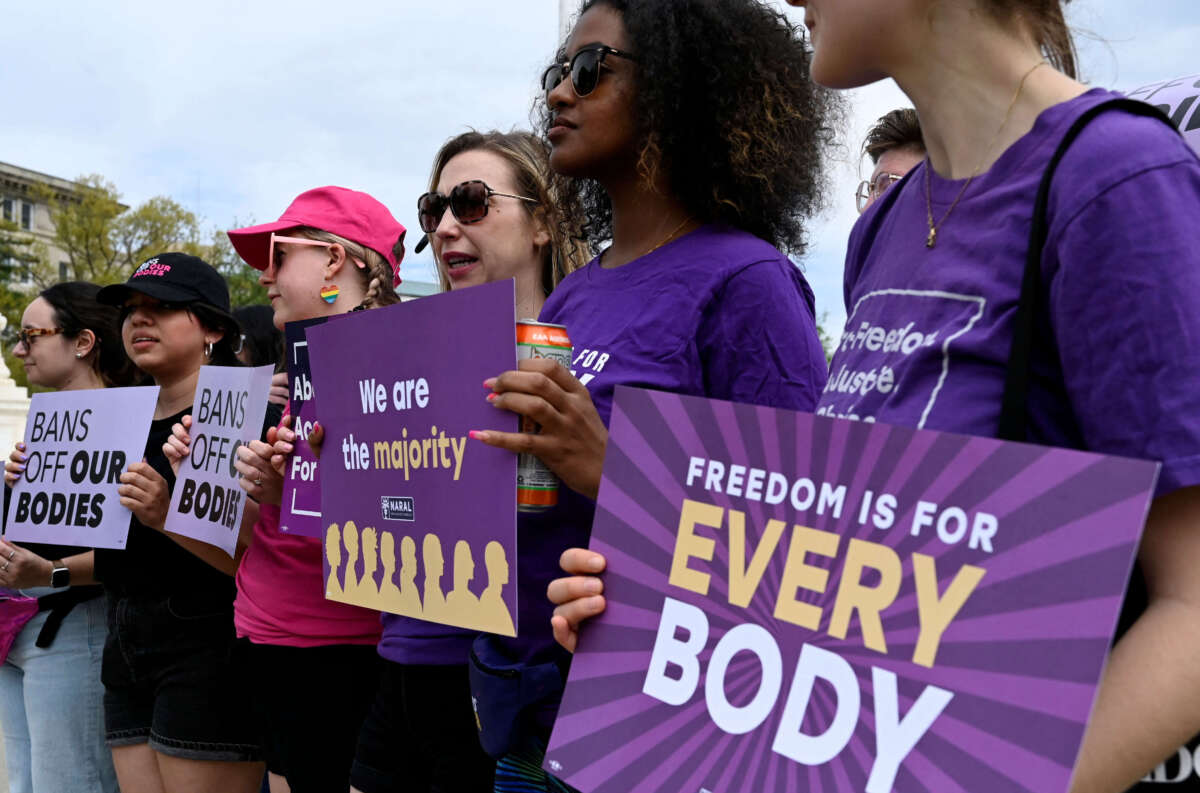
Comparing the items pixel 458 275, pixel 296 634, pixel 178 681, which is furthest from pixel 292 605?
pixel 458 275

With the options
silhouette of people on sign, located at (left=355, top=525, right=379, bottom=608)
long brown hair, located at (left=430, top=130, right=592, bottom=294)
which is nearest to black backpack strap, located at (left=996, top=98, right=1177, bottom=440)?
silhouette of people on sign, located at (left=355, top=525, right=379, bottom=608)

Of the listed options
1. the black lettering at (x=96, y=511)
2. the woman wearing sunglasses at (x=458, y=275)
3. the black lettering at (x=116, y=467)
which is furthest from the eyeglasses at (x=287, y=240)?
the black lettering at (x=96, y=511)

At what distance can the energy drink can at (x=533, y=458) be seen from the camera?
168 centimetres

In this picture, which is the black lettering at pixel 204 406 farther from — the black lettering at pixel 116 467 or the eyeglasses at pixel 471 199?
the eyeglasses at pixel 471 199

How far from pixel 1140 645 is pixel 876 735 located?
0.26m

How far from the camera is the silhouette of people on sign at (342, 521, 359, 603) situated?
2.08 meters

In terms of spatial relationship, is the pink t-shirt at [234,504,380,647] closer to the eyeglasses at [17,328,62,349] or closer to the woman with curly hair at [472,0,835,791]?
the woman with curly hair at [472,0,835,791]

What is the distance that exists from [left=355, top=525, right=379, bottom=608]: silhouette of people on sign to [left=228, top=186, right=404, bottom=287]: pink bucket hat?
5.27ft

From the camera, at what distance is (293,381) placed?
290cm

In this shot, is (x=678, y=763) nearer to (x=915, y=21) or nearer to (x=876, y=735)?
(x=876, y=735)

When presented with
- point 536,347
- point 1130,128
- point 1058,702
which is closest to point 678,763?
point 1058,702

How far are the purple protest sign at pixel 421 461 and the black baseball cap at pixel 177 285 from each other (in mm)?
2015

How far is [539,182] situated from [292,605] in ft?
4.61

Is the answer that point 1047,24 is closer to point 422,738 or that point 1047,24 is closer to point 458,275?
point 422,738
